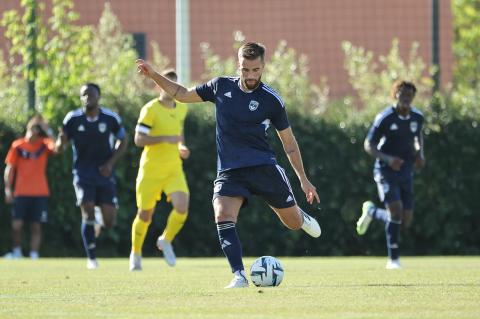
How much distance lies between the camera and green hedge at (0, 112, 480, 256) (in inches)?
853

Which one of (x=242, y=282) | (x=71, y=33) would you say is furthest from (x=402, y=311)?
(x=71, y=33)

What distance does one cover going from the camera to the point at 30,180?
20984 mm

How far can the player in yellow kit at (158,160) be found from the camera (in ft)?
49.9

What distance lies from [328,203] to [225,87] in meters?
11.1

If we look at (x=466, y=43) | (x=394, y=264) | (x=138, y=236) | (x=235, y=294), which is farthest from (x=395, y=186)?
(x=466, y=43)

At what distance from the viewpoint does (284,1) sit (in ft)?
109

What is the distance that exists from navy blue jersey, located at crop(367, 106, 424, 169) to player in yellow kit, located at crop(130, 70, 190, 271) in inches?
98.2

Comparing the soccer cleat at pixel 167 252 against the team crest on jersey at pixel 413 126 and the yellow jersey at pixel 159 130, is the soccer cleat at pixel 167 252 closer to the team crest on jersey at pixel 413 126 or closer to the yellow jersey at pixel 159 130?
the yellow jersey at pixel 159 130

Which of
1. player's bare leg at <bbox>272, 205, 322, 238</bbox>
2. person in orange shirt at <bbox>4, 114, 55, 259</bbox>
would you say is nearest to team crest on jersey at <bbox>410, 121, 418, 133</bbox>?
player's bare leg at <bbox>272, 205, 322, 238</bbox>

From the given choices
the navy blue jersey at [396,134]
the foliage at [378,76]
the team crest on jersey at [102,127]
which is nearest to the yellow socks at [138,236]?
the team crest on jersey at [102,127]

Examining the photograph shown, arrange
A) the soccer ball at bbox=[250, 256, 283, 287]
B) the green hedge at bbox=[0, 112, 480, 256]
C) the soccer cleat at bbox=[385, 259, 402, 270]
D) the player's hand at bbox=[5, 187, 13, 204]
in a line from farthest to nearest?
the green hedge at bbox=[0, 112, 480, 256]
the player's hand at bbox=[5, 187, 13, 204]
the soccer cleat at bbox=[385, 259, 402, 270]
the soccer ball at bbox=[250, 256, 283, 287]

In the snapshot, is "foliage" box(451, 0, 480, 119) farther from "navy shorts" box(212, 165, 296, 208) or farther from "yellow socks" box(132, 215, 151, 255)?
"navy shorts" box(212, 165, 296, 208)

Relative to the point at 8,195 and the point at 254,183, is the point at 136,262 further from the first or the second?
the point at 8,195

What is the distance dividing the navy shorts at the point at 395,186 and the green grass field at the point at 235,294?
3.81 ft
